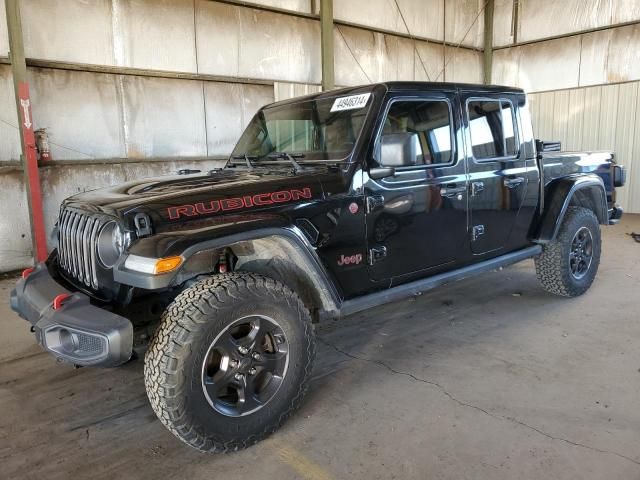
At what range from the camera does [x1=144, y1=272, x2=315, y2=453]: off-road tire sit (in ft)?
7.00

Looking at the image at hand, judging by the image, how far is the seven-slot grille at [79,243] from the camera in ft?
8.01

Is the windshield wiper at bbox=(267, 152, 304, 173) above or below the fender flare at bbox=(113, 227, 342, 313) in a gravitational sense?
above

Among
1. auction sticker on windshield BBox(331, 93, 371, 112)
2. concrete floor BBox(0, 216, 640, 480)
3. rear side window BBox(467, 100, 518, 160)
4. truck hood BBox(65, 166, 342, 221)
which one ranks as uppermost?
auction sticker on windshield BBox(331, 93, 371, 112)

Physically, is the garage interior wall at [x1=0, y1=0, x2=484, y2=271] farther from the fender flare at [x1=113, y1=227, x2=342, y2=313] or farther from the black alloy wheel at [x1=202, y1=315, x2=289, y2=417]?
the black alloy wheel at [x1=202, y1=315, x2=289, y2=417]

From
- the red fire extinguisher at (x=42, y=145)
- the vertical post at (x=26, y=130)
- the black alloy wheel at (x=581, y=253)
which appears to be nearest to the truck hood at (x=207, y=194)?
the black alloy wheel at (x=581, y=253)

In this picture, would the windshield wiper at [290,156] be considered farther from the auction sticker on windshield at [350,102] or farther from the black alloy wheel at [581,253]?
the black alloy wheel at [581,253]

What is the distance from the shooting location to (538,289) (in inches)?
189

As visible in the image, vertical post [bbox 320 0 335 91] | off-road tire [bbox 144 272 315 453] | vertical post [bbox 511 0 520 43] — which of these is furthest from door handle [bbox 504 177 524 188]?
vertical post [bbox 511 0 520 43]

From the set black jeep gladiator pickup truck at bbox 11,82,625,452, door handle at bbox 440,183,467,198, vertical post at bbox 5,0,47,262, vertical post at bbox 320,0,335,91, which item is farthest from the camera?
vertical post at bbox 320,0,335,91

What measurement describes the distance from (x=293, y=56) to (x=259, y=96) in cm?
97

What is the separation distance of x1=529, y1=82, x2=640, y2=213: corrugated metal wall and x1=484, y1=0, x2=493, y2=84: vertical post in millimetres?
1313

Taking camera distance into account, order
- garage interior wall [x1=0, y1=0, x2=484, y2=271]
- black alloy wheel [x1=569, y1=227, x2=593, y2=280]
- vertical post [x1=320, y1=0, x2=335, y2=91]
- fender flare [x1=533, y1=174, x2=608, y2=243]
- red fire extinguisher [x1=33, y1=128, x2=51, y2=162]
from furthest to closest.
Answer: vertical post [x1=320, y1=0, x2=335, y2=91] < garage interior wall [x1=0, y1=0, x2=484, y2=271] < red fire extinguisher [x1=33, y1=128, x2=51, y2=162] < black alloy wheel [x1=569, y1=227, x2=593, y2=280] < fender flare [x1=533, y1=174, x2=608, y2=243]

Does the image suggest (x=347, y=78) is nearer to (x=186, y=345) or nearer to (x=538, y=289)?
(x=538, y=289)

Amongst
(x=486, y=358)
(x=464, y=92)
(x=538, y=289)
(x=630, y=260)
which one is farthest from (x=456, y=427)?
(x=630, y=260)
